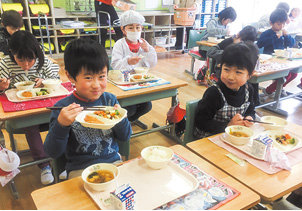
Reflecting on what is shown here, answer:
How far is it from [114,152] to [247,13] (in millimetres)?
7805

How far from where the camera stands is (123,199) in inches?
31.0

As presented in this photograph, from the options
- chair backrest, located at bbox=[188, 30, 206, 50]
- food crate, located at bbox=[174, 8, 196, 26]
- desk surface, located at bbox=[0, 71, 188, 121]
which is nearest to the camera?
desk surface, located at bbox=[0, 71, 188, 121]

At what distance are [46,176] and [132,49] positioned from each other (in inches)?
57.2

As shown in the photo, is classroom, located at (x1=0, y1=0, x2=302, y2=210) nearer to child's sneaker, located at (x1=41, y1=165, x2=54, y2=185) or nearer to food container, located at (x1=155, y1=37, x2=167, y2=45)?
child's sneaker, located at (x1=41, y1=165, x2=54, y2=185)

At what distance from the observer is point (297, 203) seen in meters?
1.46

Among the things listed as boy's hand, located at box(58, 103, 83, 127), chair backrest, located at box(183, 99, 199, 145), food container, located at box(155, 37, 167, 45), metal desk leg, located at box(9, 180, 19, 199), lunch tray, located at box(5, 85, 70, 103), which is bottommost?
metal desk leg, located at box(9, 180, 19, 199)

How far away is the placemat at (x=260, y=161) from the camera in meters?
1.06

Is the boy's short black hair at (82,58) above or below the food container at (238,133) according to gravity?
above

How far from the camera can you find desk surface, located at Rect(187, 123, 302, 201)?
3.07 feet

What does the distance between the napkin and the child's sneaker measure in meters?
1.69

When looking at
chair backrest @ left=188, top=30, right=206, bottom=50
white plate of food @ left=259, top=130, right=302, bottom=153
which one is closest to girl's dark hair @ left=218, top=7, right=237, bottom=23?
chair backrest @ left=188, top=30, right=206, bottom=50

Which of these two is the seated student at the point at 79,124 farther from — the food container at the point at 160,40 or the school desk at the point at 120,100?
the food container at the point at 160,40

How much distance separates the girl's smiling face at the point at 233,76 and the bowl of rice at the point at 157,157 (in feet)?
2.31

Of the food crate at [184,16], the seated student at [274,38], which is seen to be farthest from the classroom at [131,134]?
the food crate at [184,16]
